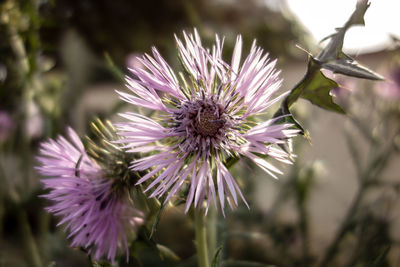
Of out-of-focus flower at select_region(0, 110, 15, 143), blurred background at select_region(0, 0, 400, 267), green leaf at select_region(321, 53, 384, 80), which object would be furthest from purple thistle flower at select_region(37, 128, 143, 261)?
out-of-focus flower at select_region(0, 110, 15, 143)

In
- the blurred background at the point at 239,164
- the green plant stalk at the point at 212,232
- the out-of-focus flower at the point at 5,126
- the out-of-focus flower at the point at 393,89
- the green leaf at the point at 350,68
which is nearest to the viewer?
the green leaf at the point at 350,68

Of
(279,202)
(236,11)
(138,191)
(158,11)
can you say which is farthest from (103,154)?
(236,11)

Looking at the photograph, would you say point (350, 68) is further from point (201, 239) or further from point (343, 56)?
point (201, 239)

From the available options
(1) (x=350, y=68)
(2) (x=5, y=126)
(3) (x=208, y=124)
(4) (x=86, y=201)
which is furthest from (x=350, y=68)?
(2) (x=5, y=126)

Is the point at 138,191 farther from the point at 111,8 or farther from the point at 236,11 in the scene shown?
the point at 236,11

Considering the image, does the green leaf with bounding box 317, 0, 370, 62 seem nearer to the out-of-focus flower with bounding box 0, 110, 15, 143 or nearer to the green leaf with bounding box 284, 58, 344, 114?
the green leaf with bounding box 284, 58, 344, 114

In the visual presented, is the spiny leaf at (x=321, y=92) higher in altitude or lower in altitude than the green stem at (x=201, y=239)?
higher

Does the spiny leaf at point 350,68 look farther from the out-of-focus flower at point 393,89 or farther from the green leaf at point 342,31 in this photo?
the out-of-focus flower at point 393,89

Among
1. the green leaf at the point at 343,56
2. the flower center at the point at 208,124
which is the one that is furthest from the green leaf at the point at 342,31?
the flower center at the point at 208,124
